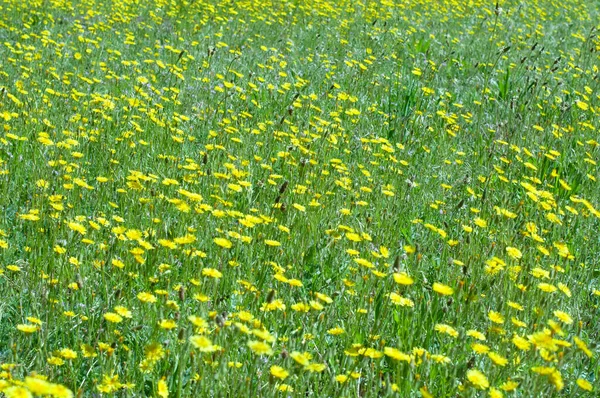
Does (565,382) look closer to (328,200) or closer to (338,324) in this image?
(338,324)

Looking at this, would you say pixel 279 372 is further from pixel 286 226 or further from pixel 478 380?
pixel 286 226

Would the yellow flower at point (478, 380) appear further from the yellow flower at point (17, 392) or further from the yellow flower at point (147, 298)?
the yellow flower at point (17, 392)

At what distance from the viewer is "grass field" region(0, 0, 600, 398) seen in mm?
2207

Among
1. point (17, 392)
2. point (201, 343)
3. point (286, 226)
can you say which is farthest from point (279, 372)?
point (286, 226)

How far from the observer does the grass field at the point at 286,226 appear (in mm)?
2207

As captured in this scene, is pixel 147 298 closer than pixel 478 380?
No

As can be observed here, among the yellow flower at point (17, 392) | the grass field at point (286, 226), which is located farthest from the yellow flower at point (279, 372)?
the yellow flower at point (17, 392)

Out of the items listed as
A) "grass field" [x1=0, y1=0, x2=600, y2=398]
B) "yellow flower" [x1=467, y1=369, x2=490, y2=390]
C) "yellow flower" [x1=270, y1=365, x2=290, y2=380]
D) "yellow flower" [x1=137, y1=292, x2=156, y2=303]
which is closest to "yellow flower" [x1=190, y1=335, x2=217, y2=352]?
"grass field" [x1=0, y1=0, x2=600, y2=398]

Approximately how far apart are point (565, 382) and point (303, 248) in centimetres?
105

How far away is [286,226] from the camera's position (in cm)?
321

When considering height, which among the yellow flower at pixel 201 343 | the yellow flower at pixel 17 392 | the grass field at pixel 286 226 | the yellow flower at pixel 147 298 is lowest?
the grass field at pixel 286 226

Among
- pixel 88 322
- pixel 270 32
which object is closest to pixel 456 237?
pixel 88 322

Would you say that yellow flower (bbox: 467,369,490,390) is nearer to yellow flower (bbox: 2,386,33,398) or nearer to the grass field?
the grass field

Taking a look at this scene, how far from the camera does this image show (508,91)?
5.80 m
